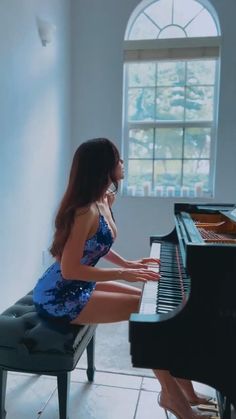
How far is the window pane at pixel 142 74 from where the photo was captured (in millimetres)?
3443

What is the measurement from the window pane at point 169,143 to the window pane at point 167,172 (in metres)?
0.07

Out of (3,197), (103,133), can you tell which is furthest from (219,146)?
(3,197)

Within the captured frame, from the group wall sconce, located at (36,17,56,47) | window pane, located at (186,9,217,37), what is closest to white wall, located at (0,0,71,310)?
wall sconce, located at (36,17,56,47)

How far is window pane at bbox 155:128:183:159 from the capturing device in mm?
3486

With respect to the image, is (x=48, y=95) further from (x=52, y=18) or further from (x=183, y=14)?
(x=183, y=14)

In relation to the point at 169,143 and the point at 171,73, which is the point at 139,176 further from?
the point at 171,73

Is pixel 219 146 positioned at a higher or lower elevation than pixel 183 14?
lower

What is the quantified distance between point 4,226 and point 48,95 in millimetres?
1218

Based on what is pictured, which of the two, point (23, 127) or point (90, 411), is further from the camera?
point (23, 127)

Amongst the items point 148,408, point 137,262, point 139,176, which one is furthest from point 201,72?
point 148,408

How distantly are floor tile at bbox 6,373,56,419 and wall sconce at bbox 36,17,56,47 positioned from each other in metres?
2.32

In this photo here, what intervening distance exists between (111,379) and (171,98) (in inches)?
99.3

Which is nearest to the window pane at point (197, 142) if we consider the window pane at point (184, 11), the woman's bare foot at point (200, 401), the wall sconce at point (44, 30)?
the window pane at point (184, 11)

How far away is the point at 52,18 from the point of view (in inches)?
118
